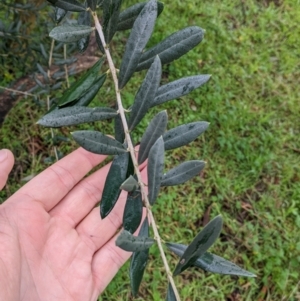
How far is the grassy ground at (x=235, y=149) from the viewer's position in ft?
7.63

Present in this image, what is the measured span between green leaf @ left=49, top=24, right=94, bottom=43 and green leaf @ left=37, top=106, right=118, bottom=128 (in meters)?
0.17

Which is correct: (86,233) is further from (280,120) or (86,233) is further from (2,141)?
(280,120)

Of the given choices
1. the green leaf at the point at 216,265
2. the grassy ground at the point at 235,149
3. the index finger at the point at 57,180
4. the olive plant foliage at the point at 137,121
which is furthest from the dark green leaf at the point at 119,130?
the grassy ground at the point at 235,149

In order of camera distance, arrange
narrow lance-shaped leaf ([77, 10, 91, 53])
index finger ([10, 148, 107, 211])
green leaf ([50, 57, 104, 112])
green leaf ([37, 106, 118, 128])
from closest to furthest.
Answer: green leaf ([37, 106, 118, 128]) < green leaf ([50, 57, 104, 112]) < narrow lance-shaped leaf ([77, 10, 91, 53]) < index finger ([10, 148, 107, 211])

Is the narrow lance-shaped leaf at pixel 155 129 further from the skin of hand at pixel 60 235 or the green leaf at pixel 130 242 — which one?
the skin of hand at pixel 60 235

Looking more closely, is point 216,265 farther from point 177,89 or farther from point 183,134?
point 177,89

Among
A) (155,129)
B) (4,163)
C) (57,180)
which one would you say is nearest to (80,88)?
(155,129)

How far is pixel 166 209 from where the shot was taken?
7.89 feet

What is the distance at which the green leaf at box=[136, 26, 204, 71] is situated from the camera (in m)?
1.03

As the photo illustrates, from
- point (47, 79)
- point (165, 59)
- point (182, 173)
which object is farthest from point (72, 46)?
point (182, 173)

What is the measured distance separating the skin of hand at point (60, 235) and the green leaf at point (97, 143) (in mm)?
426

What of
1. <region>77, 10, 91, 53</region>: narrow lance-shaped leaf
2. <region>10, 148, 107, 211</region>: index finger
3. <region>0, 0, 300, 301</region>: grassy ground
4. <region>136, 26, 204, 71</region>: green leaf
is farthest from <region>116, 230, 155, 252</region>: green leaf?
<region>0, 0, 300, 301</region>: grassy ground

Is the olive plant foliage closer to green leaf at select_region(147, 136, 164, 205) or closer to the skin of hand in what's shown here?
green leaf at select_region(147, 136, 164, 205)

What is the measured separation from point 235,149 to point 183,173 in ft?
5.55
